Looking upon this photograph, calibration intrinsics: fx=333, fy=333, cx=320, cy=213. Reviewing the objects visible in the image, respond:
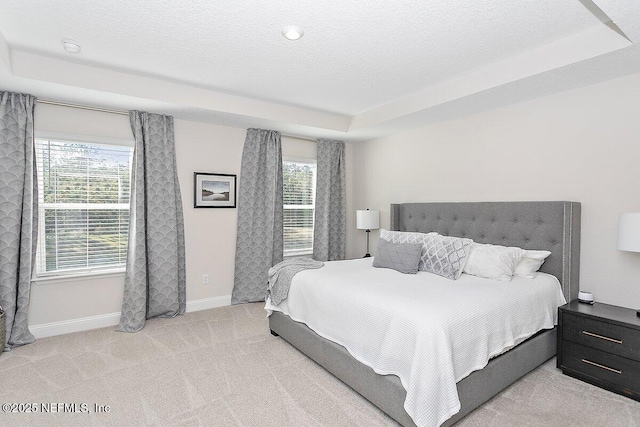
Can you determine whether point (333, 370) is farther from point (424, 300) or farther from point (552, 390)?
point (552, 390)

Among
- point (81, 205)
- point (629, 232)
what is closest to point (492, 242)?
point (629, 232)

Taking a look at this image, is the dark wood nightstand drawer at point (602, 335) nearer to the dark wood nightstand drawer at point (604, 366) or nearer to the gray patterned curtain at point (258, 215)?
the dark wood nightstand drawer at point (604, 366)

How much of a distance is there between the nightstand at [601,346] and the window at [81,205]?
14.1ft

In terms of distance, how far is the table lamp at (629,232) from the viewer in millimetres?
2303

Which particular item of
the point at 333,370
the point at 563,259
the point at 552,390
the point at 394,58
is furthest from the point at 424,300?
the point at 394,58

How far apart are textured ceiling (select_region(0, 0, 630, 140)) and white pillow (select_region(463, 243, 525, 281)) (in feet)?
4.71

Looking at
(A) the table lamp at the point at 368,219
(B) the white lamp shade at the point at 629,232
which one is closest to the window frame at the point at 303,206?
(A) the table lamp at the point at 368,219

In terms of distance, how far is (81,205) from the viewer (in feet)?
11.4

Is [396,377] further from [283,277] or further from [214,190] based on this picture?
[214,190]

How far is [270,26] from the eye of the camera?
224cm

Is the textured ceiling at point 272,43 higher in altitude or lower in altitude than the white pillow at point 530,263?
higher

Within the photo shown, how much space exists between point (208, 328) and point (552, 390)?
307 centimetres

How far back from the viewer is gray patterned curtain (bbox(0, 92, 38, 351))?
300 cm

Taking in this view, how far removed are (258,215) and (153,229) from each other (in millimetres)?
1309
